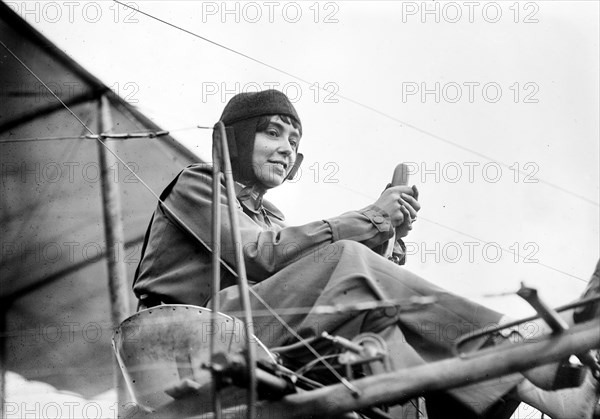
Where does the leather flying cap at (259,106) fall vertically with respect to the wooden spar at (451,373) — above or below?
above

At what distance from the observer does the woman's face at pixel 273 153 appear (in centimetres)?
817

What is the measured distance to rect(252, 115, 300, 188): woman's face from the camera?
8.17 metres

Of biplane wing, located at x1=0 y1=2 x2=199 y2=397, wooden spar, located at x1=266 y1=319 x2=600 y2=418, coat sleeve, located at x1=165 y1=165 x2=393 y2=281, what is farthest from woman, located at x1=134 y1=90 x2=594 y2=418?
biplane wing, located at x1=0 y1=2 x2=199 y2=397

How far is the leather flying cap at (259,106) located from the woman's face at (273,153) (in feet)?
0.22

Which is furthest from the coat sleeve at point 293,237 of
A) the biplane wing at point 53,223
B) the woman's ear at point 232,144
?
the biplane wing at point 53,223

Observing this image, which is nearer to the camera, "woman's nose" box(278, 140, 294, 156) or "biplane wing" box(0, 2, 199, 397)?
"woman's nose" box(278, 140, 294, 156)

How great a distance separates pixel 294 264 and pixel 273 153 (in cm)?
117

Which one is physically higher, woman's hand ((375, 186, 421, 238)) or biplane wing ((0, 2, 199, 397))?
woman's hand ((375, 186, 421, 238))

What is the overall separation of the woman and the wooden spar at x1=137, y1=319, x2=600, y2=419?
0.25 m

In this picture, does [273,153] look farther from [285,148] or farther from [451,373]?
[451,373]

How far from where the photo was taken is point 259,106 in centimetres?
830

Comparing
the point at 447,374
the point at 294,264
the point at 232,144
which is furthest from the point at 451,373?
the point at 232,144

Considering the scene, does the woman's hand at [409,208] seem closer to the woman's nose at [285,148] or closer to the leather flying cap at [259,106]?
the woman's nose at [285,148]

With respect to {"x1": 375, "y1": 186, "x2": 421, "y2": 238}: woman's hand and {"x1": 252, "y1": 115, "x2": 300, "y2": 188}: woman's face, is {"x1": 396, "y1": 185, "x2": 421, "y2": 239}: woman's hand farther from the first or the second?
{"x1": 252, "y1": 115, "x2": 300, "y2": 188}: woman's face
